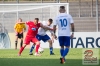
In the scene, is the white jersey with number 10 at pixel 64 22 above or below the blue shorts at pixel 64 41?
above

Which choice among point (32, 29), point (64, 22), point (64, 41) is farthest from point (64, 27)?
point (32, 29)

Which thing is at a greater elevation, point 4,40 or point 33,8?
point 33,8

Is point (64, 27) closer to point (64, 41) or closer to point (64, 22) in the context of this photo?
point (64, 22)

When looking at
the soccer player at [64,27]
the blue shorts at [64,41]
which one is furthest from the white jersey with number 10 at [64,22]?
the blue shorts at [64,41]

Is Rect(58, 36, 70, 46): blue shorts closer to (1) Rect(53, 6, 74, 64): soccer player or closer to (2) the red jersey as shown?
(1) Rect(53, 6, 74, 64): soccer player

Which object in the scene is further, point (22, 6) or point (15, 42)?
point (22, 6)

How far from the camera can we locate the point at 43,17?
33531mm

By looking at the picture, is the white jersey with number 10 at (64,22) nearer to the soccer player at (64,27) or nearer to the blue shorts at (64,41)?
the soccer player at (64,27)

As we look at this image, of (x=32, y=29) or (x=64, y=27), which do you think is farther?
(x=32, y=29)

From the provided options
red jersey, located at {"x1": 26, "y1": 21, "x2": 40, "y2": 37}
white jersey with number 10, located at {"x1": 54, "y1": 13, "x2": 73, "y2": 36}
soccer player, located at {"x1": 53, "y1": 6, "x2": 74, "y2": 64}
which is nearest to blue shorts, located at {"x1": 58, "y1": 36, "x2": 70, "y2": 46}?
soccer player, located at {"x1": 53, "y1": 6, "x2": 74, "y2": 64}

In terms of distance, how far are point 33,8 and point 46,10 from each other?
0.93 metres

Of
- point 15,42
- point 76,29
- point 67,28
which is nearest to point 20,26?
point 15,42

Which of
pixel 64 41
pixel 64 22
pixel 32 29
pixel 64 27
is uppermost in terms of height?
pixel 64 22

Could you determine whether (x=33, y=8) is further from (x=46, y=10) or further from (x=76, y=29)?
(x=76, y=29)
